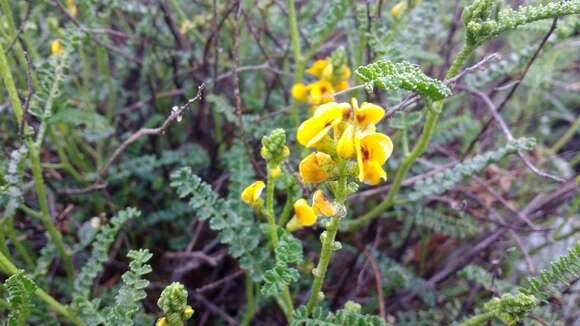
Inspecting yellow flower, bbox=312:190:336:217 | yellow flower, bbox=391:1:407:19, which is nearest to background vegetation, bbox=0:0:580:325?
yellow flower, bbox=391:1:407:19

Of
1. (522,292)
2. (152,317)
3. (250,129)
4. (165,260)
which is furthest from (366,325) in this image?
(165,260)

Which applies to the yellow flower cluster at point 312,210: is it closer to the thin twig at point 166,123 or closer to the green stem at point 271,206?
the green stem at point 271,206

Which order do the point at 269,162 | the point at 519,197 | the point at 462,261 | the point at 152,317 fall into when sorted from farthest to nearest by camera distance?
the point at 519,197 < the point at 462,261 < the point at 152,317 < the point at 269,162

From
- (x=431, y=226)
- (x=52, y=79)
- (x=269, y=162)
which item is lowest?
(x=431, y=226)

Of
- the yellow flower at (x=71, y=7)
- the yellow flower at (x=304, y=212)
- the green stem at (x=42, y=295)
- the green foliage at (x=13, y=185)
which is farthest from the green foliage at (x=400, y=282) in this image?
the yellow flower at (x=71, y=7)

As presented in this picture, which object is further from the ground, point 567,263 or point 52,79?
point 52,79

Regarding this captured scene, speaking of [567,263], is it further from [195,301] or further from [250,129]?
[195,301]
